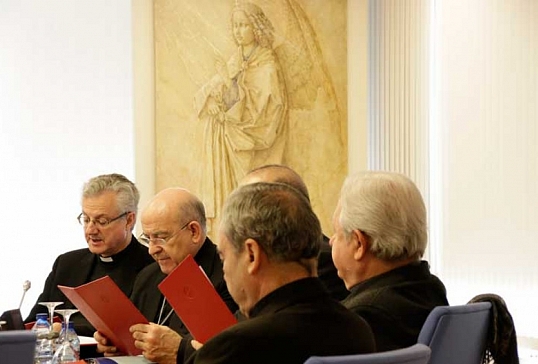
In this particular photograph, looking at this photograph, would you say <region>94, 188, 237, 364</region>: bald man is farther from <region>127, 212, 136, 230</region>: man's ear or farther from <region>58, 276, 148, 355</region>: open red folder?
<region>127, 212, 136, 230</region>: man's ear

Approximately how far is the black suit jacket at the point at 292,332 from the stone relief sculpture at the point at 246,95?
196 inches

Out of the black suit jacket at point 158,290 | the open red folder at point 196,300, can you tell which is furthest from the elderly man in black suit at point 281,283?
the black suit jacket at point 158,290

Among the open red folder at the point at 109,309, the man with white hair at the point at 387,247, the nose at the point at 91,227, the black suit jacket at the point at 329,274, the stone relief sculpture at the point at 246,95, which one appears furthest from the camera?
the stone relief sculpture at the point at 246,95

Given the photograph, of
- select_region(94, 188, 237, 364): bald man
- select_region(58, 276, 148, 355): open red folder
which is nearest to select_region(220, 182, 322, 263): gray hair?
select_region(58, 276, 148, 355): open red folder

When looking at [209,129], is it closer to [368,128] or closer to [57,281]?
[368,128]

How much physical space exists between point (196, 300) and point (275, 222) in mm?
1019

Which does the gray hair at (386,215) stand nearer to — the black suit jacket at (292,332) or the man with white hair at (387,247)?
the man with white hair at (387,247)

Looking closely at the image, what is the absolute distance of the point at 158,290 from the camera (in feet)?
15.3

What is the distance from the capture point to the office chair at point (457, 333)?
10.1ft

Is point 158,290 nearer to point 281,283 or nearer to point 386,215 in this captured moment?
point 386,215

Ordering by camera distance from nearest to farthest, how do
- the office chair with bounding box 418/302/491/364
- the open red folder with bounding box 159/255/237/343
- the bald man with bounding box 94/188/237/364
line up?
the office chair with bounding box 418/302/491/364 → the open red folder with bounding box 159/255/237/343 → the bald man with bounding box 94/188/237/364

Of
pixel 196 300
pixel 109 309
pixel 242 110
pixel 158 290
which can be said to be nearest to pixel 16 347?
pixel 196 300

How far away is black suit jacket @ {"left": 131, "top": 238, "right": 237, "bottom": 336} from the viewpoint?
14.0 ft

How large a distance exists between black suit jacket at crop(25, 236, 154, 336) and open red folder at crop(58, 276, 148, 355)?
108 cm
